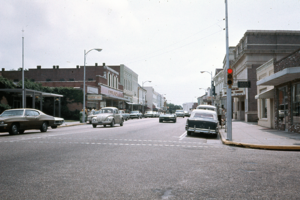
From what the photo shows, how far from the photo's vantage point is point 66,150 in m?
10.1

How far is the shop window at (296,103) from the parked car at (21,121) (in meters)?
15.7

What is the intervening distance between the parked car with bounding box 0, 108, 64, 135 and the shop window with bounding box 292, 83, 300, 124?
1571cm

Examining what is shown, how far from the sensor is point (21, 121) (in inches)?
677

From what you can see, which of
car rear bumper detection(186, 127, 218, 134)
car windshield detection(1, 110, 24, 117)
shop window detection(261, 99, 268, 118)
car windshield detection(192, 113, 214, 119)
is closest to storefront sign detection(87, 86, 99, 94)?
shop window detection(261, 99, 268, 118)

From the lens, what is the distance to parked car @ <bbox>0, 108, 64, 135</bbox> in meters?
16.4

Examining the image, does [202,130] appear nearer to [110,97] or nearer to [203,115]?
[203,115]

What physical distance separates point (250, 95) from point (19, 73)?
41995 millimetres

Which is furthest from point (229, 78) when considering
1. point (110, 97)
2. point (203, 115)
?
point (110, 97)

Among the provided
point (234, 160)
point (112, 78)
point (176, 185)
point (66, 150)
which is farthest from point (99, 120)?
point (112, 78)

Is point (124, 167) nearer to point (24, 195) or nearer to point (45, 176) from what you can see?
point (45, 176)

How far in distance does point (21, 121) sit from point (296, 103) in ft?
53.6

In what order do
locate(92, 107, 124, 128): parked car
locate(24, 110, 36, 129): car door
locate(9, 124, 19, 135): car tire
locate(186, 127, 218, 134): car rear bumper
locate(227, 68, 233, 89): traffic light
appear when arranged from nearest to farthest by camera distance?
locate(227, 68, 233, 89): traffic light
locate(9, 124, 19, 135): car tire
locate(186, 127, 218, 134): car rear bumper
locate(24, 110, 36, 129): car door
locate(92, 107, 124, 128): parked car

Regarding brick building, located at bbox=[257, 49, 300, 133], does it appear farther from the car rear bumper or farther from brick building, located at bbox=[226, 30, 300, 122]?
brick building, located at bbox=[226, 30, 300, 122]

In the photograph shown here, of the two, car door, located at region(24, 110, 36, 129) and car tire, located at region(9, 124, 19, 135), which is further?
car door, located at region(24, 110, 36, 129)
